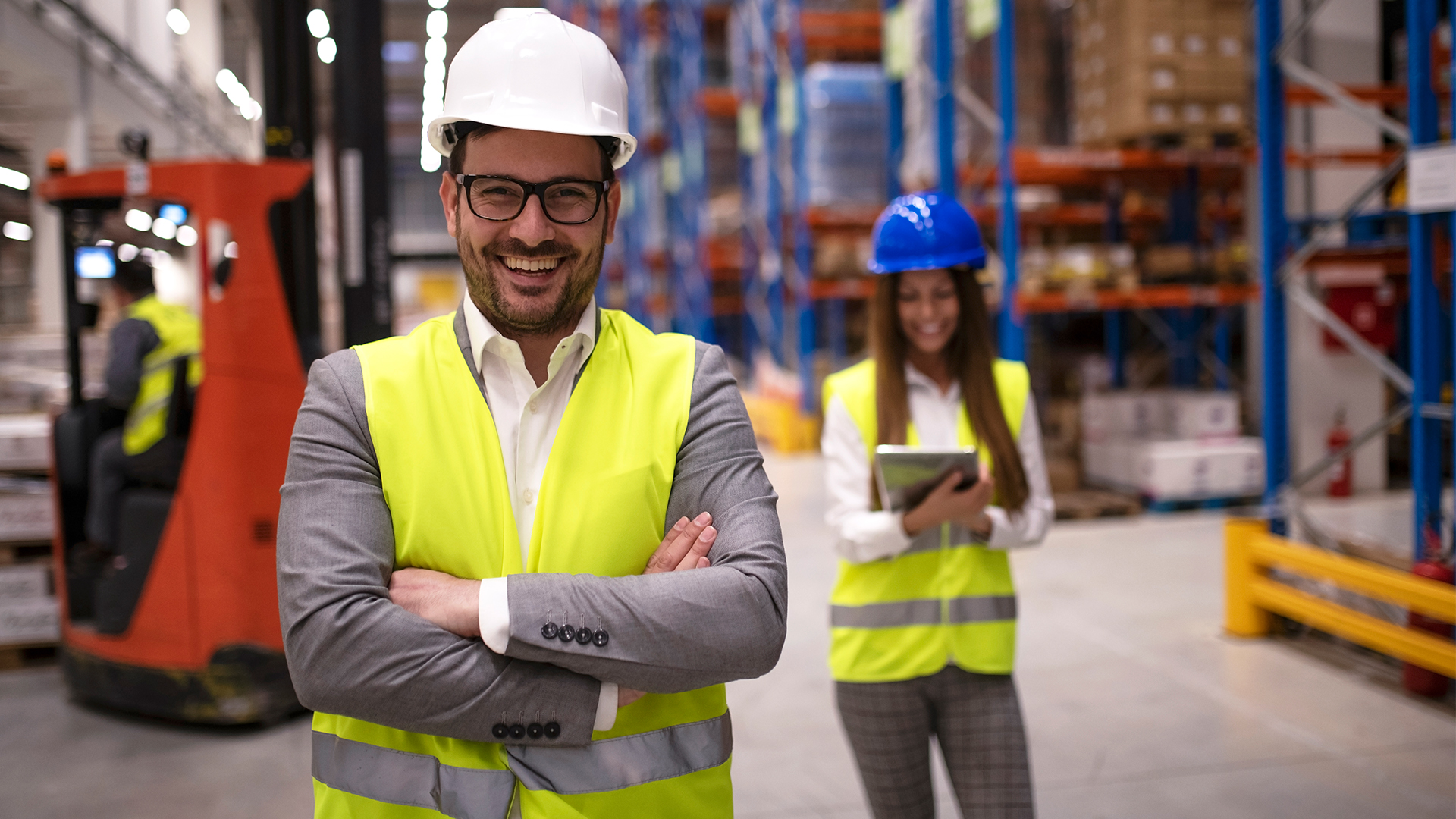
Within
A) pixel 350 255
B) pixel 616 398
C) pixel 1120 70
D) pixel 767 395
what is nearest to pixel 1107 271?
pixel 1120 70

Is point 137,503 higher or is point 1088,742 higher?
point 137,503

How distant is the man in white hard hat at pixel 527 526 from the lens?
1.43m

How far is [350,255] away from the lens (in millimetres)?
4918

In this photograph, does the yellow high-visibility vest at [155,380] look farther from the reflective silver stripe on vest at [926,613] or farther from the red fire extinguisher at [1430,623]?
the red fire extinguisher at [1430,623]

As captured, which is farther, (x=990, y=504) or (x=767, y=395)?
(x=767, y=395)

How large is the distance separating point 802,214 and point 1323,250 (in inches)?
229

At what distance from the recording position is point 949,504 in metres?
2.39

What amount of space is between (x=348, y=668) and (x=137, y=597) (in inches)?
158

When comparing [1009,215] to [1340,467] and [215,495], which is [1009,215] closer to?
[1340,467]

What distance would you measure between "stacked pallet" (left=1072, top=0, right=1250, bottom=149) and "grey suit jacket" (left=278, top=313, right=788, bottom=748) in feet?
26.8

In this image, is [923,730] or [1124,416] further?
[1124,416]

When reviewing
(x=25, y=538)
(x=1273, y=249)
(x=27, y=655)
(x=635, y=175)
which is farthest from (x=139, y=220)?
(x=635, y=175)

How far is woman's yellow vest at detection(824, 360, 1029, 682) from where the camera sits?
7.95ft

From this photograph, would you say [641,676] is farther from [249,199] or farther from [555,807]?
[249,199]
